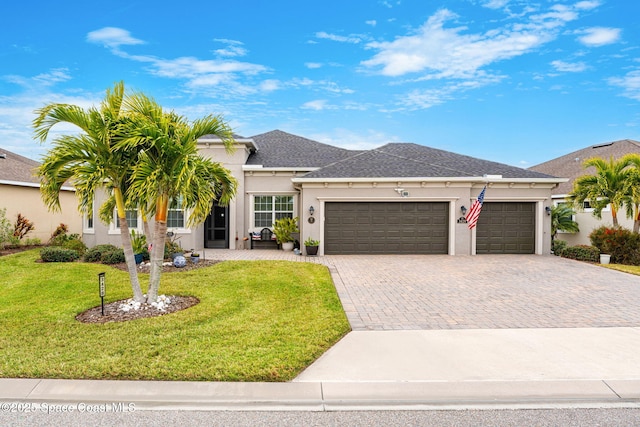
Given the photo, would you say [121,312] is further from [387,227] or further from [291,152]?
[291,152]

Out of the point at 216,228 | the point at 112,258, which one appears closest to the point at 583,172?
A: the point at 216,228

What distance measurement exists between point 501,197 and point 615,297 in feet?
24.8

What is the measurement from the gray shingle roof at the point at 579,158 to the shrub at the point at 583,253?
18.5 ft

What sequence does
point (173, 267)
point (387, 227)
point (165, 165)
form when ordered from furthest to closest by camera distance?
point (387, 227) → point (173, 267) → point (165, 165)

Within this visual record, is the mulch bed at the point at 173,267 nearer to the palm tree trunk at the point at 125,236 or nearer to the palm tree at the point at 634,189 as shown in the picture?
the palm tree trunk at the point at 125,236

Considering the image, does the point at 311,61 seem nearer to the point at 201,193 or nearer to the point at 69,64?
the point at 69,64

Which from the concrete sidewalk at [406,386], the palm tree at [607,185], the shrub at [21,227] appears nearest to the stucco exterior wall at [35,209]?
the shrub at [21,227]

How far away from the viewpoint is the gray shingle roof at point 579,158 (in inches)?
780

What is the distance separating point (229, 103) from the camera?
19000 millimetres

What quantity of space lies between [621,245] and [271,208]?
13.8 meters

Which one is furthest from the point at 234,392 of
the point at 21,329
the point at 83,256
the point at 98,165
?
the point at 83,256

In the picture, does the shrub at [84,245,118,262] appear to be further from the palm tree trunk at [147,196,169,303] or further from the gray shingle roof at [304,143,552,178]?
the gray shingle roof at [304,143,552,178]

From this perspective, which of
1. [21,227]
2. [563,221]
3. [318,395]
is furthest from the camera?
[563,221]

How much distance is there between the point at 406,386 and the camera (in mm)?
4090
